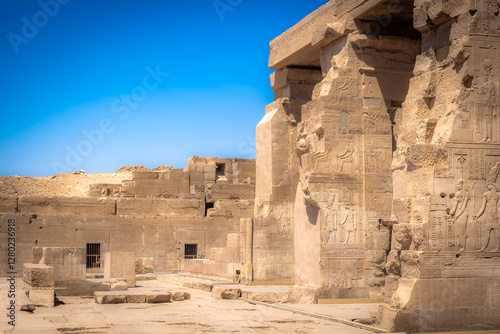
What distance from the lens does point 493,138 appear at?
10031 mm

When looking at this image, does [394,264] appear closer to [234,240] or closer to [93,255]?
[234,240]

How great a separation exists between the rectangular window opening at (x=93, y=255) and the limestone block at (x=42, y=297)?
12.4 meters

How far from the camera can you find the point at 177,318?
1048cm

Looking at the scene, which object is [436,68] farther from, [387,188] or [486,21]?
[387,188]

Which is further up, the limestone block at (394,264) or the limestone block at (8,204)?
the limestone block at (8,204)

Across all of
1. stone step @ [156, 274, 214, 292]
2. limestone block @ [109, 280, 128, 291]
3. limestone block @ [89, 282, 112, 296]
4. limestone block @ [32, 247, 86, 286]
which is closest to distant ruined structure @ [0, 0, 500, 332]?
stone step @ [156, 274, 214, 292]

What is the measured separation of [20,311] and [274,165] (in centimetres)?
893

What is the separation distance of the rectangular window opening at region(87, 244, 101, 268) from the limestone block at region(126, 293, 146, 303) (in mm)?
12092

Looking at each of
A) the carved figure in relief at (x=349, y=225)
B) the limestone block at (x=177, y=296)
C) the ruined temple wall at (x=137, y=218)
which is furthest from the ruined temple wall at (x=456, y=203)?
the ruined temple wall at (x=137, y=218)

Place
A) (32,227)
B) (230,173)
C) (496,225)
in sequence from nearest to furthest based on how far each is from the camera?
(496,225)
(32,227)
(230,173)

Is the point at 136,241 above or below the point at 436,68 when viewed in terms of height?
below

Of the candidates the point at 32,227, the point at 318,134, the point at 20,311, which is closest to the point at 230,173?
→ the point at 32,227

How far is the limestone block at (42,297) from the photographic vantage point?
12062 millimetres

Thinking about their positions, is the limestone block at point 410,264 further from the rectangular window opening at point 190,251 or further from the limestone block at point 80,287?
the rectangular window opening at point 190,251
